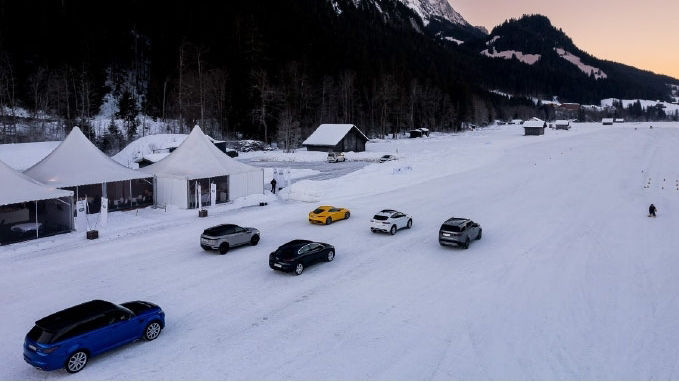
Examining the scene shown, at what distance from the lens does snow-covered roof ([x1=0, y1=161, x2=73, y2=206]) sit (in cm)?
2377

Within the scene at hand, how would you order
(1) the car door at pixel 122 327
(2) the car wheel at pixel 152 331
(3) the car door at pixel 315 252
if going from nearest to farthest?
(1) the car door at pixel 122 327
(2) the car wheel at pixel 152 331
(3) the car door at pixel 315 252

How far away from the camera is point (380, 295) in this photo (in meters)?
16.8

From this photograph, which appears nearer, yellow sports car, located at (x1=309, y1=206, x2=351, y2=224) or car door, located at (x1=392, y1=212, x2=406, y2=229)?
car door, located at (x1=392, y1=212, x2=406, y2=229)

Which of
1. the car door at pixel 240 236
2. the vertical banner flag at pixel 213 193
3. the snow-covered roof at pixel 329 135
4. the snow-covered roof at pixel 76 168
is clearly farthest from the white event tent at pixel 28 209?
the snow-covered roof at pixel 329 135

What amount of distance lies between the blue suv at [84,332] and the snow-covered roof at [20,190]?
1482 centimetres

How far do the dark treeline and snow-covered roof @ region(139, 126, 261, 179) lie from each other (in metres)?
34.9

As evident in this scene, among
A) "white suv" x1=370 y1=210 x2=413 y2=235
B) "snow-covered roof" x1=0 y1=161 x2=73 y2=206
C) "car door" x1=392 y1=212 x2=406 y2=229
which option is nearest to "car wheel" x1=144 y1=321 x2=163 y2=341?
"white suv" x1=370 y1=210 x2=413 y2=235

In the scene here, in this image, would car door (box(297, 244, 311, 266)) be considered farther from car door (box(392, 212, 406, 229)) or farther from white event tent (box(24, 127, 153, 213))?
white event tent (box(24, 127, 153, 213))

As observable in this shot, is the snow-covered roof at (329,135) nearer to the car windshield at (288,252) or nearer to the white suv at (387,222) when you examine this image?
the white suv at (387,222)

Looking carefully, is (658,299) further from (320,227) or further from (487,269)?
(320,227)

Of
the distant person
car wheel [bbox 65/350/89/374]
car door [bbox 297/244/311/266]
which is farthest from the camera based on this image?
the distant person

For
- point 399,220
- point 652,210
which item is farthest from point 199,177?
point 652,210

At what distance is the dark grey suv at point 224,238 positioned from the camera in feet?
71.2

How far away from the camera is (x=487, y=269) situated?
20.1 meters
